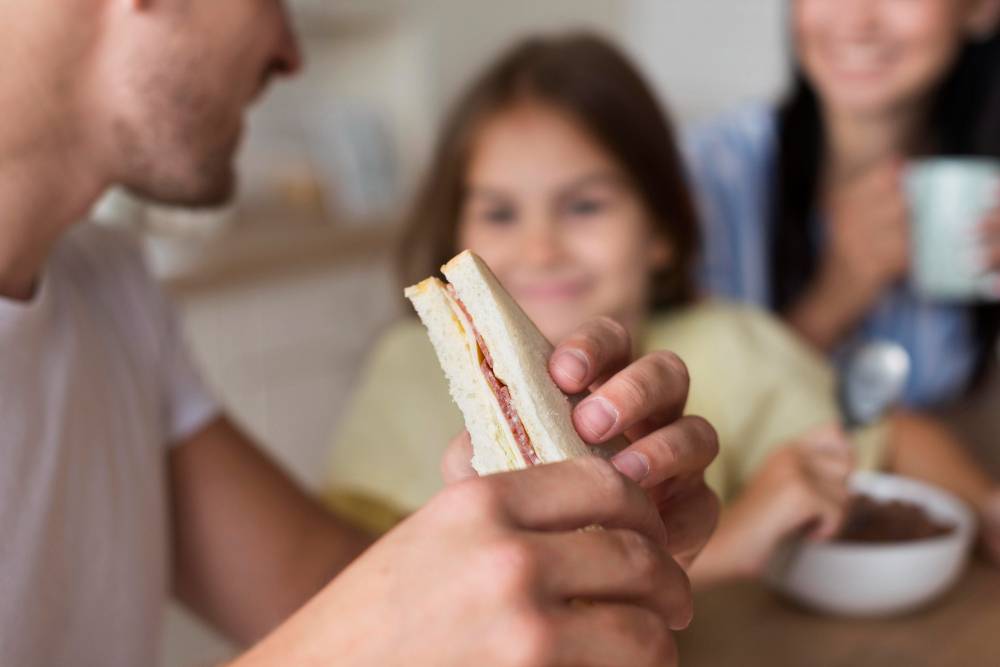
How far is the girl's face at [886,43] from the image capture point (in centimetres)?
106

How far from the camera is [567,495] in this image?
0.30 meters

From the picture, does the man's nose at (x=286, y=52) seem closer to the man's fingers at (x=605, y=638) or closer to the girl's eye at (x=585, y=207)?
the girl's eye at (x=585, y=207)

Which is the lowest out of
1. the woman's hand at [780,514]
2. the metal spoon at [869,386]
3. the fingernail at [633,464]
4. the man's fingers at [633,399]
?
the metal spoon at [869,386]

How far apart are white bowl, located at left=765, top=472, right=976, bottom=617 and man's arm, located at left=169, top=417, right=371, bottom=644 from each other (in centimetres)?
29

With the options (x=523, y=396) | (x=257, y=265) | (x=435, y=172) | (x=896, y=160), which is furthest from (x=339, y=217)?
(x=523, y=396)

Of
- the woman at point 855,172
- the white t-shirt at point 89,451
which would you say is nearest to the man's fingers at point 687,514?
the white t-shirt at point 89,451

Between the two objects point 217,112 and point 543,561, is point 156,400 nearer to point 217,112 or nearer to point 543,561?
point 217,112

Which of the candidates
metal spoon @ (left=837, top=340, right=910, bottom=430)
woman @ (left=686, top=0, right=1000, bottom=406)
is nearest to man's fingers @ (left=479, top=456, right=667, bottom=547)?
metal spoon @ (left=837, top=340, right=910, bottom=430)

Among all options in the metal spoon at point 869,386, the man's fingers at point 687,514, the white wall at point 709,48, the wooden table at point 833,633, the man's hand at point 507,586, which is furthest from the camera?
the white wall at point 709,48

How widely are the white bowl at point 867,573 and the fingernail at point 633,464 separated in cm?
32

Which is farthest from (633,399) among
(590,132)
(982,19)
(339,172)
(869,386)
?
(339,172)

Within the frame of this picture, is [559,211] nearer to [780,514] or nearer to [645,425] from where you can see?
[780,514]

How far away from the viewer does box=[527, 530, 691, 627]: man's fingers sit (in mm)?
288

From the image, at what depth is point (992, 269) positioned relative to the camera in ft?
3.13
